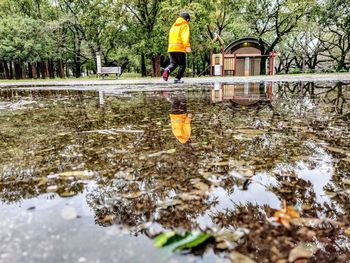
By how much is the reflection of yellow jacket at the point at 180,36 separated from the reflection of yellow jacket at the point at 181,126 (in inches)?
208

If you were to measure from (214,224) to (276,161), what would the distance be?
39.6 inches

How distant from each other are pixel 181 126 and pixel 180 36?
644 centimetres

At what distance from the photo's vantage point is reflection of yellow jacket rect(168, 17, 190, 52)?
29.0 ft

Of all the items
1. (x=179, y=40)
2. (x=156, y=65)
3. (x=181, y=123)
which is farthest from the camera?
(x=156, y=65)

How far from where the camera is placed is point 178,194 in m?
1.64

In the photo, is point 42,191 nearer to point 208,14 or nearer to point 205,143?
point 205,143

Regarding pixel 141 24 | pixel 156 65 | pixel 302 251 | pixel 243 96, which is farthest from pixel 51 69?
pixel 302 251

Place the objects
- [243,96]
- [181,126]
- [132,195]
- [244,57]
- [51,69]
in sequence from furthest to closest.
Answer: [51,69] < [244,57] < [243,96] < [181,126] < [132,195]

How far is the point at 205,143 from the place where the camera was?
8.77 feet

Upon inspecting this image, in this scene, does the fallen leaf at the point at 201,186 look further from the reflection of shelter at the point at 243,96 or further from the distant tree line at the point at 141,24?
the distant tree line at the point at 141,24

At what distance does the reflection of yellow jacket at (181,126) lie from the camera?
291 centimetres

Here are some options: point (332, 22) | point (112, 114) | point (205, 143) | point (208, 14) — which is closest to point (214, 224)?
point (205, 143)

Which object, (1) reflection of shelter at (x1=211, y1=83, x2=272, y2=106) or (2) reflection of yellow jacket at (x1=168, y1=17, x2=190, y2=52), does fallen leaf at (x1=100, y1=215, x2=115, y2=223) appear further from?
(2) reflection of yellow jacket at (x1=168, y1=17, x2=190, y2=52)

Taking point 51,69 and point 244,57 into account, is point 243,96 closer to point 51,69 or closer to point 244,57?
point 244,57
